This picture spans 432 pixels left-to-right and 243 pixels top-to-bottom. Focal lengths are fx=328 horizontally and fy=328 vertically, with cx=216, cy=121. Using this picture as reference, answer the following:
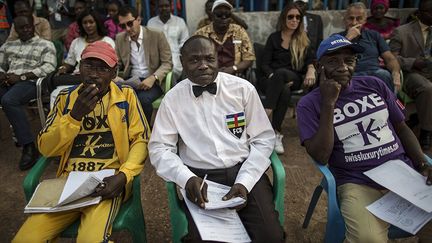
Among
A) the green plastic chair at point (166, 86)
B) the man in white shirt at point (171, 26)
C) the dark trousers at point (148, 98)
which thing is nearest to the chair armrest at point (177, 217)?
the dark trousers at point (148, 98)

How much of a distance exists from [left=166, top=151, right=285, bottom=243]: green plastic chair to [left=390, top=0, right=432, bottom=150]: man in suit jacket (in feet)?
8.87

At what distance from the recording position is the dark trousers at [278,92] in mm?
4039

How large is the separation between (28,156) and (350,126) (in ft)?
11.8

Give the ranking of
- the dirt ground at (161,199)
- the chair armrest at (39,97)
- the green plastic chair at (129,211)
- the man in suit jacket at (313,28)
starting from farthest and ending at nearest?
the man in suit jacket at (313,28) < the chair armrest at (39,97) < the dirt ground at (161,199) < the green plastic chair at (129,211)

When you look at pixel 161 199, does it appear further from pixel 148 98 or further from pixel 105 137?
pixel 148 98

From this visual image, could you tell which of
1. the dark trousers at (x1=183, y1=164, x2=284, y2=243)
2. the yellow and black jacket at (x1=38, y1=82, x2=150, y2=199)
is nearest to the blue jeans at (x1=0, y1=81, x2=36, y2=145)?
the yellow and black jacket at (x1=38, y1=82, x2=150, y2=199)

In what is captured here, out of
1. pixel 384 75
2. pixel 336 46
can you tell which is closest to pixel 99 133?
pixel 336 46

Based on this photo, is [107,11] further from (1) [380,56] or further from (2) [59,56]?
(1) [380,56]

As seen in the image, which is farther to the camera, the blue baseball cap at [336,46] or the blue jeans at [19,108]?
the blue jeans at [19,108]

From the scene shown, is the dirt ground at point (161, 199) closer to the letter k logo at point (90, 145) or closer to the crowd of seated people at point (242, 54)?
the crowd of seated people at point (242, 54)

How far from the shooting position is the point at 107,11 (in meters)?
5.57

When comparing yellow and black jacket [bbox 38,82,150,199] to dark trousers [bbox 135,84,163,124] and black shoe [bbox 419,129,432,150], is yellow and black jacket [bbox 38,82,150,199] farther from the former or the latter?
black shoe [bbox 419,129,432,150]

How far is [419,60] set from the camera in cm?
400

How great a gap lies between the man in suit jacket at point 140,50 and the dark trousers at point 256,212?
2140 mm
